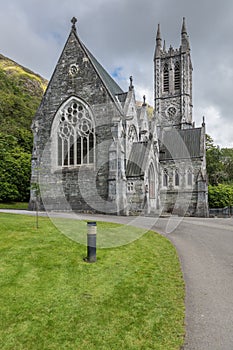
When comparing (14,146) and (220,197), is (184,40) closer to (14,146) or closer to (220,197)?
(220,197)

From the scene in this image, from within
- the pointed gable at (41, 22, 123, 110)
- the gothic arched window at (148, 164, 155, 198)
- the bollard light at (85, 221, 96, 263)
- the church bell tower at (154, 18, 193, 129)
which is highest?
the church bell tower at (154, 18, 193, 129)

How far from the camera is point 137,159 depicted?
26.8 meters

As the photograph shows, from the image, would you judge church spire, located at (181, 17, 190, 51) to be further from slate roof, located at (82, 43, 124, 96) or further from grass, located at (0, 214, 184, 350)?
grass, located at (0, 214, 184, 350)

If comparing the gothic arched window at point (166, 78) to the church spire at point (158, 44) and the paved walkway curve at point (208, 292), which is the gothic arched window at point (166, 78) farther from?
the paved walkway curve at point (208, 292)

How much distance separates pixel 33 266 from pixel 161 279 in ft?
10.8

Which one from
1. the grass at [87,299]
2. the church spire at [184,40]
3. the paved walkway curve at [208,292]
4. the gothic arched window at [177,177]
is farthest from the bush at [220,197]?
the grass at [87,299]

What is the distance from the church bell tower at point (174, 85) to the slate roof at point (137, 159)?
23.4 metres

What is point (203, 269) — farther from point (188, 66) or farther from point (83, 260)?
Answer: point (188, 66)

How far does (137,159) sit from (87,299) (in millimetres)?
21723

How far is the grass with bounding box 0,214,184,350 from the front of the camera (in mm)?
4207

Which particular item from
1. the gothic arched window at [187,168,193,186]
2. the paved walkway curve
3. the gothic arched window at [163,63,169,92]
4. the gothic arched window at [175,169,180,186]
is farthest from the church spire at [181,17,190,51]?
the paved walkway curve

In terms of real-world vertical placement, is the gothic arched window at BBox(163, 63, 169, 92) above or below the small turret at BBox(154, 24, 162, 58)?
below

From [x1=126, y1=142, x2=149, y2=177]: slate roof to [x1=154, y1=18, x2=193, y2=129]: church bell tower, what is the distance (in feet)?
76.8

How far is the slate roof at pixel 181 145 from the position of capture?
36.2 m
